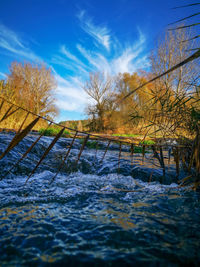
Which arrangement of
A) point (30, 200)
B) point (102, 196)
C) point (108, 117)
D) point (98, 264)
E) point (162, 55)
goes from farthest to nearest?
point (108, 117), point (162, 55), point (102, 196), point (30, 200), point (98, 264)

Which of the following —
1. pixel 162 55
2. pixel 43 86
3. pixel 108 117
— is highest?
pixel 162 55

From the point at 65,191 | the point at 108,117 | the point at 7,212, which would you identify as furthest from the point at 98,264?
the point at 108,117

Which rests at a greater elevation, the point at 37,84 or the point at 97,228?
the point at 37,84

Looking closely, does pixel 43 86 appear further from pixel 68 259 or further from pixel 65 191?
pixel 68 259

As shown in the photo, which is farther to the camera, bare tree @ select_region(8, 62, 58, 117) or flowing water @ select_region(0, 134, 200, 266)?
bare tree @ select_region(8, 62, 58, 117)

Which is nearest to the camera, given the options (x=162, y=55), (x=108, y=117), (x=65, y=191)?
(x=65, y=191)

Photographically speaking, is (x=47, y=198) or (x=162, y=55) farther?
(x=162, y=55)

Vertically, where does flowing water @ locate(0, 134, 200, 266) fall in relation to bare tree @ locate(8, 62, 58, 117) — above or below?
below

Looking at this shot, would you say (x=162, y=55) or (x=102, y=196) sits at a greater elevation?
(x=162, y=55)

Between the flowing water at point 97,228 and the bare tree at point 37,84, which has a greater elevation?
the bare tree at point 37,84

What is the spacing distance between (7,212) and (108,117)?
20.7 metres

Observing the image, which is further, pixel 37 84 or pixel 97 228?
pixel 37 84

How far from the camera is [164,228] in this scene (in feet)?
4.62

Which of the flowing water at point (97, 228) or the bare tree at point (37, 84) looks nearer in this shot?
the flowing water at point (97, 228)
